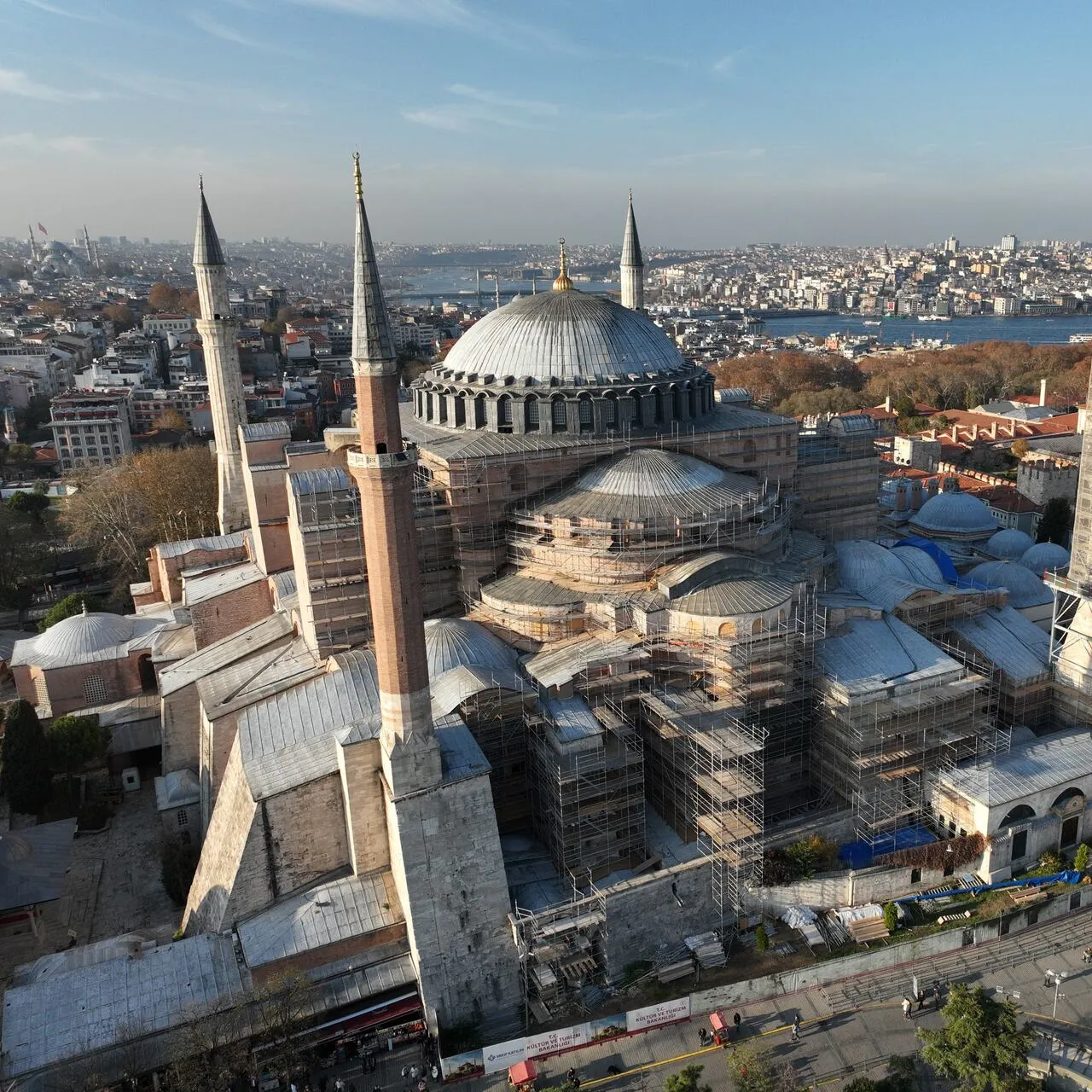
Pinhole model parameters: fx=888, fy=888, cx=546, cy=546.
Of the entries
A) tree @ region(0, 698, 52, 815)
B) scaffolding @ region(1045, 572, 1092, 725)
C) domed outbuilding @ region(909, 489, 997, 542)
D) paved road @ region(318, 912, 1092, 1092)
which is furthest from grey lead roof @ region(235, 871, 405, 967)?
domed outbuilding @ region(909, 489, 997, 542)

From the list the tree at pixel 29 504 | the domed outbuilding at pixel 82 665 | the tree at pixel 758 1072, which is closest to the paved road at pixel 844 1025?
the tree at pixel 758 1072

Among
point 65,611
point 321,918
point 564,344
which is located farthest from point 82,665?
point 564,344

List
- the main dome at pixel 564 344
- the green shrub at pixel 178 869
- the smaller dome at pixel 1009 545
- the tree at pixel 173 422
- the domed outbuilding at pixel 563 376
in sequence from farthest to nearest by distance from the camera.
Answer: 1. the tree at pixel 173 422
2. the smaller dome at pixel 1009 545
3. the main dome at pixel 564 344
4. the domed outbuilding at pixel 563 376
5. the green shrub at pixel 178 869

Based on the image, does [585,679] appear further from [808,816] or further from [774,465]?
[774,465]

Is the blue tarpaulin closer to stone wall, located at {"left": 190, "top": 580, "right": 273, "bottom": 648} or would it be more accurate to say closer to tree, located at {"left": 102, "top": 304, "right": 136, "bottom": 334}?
stone wall, located at {"left": 190, "top": 580, "right": 273, "bottom": 648}

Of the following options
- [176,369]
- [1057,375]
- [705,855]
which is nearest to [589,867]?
[705,855]

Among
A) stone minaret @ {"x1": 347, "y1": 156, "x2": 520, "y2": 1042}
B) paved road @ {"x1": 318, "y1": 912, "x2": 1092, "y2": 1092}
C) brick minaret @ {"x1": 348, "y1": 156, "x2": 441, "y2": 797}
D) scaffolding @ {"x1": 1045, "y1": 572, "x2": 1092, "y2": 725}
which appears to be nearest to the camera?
paved road @ {"x1": 318, "y1": 912, "x2": 1092, "y2": 1092}

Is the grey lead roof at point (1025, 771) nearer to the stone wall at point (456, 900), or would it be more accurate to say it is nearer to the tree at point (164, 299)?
the stone wall at point (456, 900)
